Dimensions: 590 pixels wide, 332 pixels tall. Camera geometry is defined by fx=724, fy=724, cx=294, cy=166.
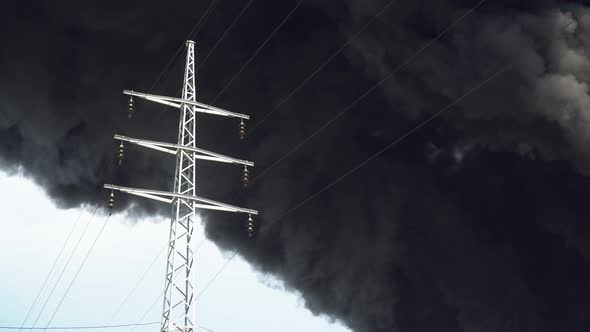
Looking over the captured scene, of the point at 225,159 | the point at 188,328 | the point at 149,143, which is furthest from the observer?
the point at 225,159

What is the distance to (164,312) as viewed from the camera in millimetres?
33562

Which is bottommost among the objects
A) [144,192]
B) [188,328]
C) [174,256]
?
[188,328]

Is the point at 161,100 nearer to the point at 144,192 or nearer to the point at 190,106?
the point at 190,106

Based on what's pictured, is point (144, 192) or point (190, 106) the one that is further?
point (190, 106)

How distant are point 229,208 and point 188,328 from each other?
6734 mm

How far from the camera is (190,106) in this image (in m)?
39.0

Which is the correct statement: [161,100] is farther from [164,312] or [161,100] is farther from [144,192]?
[164,312]

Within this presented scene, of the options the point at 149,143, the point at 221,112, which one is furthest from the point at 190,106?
the point at 149,143

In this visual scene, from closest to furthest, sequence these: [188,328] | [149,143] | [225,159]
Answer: [188,328]
[149,143]
[225,159]

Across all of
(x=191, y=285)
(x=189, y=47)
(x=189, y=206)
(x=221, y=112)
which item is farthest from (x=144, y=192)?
(x=189, y=47)

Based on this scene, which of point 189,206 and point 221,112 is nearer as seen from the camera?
point 189,206

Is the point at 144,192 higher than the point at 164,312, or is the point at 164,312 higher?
the point at 144,192

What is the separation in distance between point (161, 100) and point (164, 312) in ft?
36.0

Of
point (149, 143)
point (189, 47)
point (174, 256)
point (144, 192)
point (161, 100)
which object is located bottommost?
point (174, 256)
